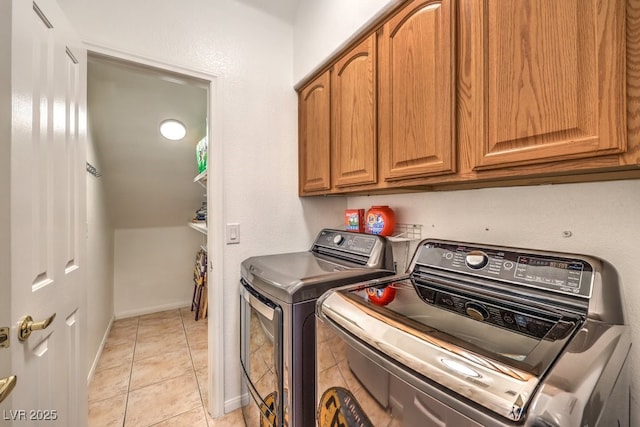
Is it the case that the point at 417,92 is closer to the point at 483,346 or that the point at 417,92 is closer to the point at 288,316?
the point at 483,346

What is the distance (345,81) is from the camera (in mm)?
1463

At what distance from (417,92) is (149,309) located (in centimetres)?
381

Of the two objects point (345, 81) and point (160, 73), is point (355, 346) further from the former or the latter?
point (160, 73)

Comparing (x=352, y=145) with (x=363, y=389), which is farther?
(x=352, y=145)

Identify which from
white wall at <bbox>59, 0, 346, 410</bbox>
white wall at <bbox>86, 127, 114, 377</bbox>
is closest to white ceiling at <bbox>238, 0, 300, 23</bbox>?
white wall at <bbox>59, 0, 346, 410</bbox>

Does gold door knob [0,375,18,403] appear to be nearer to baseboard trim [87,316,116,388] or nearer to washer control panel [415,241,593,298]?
washer control panel [415,241,593,298]

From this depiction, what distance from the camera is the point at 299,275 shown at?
4.00 ft

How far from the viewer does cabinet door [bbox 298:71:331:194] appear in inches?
63.9

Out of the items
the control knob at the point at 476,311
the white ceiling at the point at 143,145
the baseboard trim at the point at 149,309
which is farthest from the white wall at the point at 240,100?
the baseboard trim at the point at 149,309

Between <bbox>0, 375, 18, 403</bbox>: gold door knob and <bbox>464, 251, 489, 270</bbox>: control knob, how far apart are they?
145cm

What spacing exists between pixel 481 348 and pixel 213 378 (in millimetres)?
1687

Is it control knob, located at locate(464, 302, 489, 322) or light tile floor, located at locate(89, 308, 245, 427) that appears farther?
light tile floor, located at locate(89, 308, 245, 427)

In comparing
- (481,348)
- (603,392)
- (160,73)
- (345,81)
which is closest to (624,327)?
(603,392)

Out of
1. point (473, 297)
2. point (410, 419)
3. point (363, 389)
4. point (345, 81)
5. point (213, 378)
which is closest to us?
point (410, 419)
